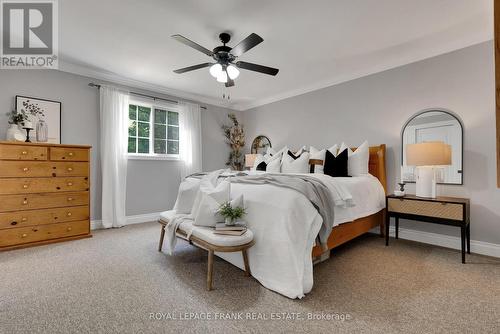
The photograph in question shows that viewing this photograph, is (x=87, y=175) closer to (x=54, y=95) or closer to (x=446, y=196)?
(x=54, y=95)

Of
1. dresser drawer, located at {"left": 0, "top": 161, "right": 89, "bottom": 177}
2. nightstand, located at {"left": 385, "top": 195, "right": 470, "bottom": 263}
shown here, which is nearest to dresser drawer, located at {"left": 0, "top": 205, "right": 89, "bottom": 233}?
dresser drawer, located at {"left": 0, "top": 161, "right": 89, "bottom": 177}

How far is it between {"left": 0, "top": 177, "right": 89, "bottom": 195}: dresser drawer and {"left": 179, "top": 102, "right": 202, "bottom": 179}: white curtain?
5.99 ft

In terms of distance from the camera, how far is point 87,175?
3.38 meters

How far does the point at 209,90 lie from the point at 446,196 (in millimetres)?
4200

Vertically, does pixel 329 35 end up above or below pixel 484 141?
above

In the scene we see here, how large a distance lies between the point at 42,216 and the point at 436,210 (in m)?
4.74

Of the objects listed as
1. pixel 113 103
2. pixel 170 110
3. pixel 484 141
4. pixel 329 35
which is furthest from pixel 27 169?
pixel 484 141

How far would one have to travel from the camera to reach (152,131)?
179 inches

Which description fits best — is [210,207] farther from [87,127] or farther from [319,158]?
[87,127]

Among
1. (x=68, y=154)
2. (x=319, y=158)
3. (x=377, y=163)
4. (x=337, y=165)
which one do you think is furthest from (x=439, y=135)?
(x=68, y=154)

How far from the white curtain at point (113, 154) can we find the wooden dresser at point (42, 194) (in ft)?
1.54

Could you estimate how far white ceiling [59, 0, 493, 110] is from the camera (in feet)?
7.52

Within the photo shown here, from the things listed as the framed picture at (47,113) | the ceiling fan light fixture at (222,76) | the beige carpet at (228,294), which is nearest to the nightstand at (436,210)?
the beige carpet at (228,294)

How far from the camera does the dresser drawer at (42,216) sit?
278 cm
